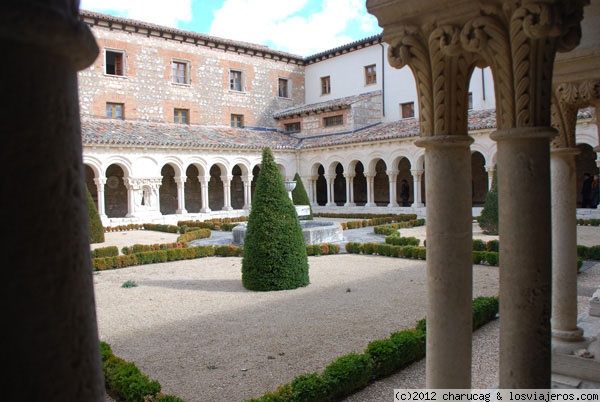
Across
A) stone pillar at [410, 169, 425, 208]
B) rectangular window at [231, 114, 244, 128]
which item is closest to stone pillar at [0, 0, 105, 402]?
stone pillar at [410, 169, 425, 208]

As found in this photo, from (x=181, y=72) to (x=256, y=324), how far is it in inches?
1004

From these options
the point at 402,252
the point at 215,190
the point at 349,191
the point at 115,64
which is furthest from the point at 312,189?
the point at 402,252

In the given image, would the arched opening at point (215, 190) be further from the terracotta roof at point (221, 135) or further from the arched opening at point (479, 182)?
the arched opening at point (479, 182)

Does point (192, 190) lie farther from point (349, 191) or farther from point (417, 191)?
point (417, 191)

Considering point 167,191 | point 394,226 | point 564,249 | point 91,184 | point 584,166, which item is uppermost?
point 584,166

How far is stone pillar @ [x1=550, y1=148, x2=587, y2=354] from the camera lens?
4.47m

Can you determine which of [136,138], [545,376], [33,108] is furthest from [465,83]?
[136,138]

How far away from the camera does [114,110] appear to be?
2703 centimetres

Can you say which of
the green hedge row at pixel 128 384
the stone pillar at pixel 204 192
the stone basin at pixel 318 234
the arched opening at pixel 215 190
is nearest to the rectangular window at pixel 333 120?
the arched opening at pixel 215 190

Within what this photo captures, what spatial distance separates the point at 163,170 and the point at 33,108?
29313 mm

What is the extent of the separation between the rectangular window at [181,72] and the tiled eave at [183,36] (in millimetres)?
1394

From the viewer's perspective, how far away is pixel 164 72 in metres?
→ 28.6

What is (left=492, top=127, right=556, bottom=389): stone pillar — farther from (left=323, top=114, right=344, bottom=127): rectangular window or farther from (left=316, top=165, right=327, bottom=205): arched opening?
(left=316, top=165, right=327, bottom=205): arched opening

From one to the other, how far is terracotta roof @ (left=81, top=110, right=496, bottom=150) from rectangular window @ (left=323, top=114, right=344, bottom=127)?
0.86 m
